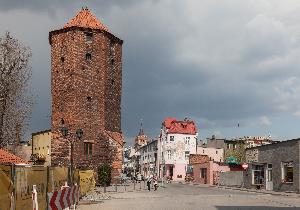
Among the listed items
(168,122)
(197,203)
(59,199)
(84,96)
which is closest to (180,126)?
(168,122)

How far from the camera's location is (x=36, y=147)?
66.9 m

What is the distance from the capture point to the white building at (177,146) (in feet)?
310

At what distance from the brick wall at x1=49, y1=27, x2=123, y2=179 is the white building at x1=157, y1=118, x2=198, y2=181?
1537 inches

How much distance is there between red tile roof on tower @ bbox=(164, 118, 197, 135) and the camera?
96.2 metres

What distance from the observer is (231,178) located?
2277 inches

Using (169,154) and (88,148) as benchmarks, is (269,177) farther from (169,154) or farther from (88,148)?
(169,154)

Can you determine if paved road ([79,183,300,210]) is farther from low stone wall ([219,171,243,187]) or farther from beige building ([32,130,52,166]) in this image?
beige building ([32,130,52,166])

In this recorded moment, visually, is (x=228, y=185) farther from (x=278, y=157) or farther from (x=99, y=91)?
(x=99, y=91)

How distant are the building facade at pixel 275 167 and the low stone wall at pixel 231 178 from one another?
93.2 inches

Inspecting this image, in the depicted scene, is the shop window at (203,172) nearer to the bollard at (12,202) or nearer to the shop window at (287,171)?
the shop window at (287,171)

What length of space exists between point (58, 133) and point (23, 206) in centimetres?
4209

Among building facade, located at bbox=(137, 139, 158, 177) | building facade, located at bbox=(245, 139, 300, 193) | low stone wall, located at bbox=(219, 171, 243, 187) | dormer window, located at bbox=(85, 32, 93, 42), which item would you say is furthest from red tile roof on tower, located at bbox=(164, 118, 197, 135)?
building facade, located at bbox=(245, 139, 300, 193)

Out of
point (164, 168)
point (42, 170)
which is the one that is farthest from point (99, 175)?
point (164, 168)

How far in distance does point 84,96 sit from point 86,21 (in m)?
10.5
